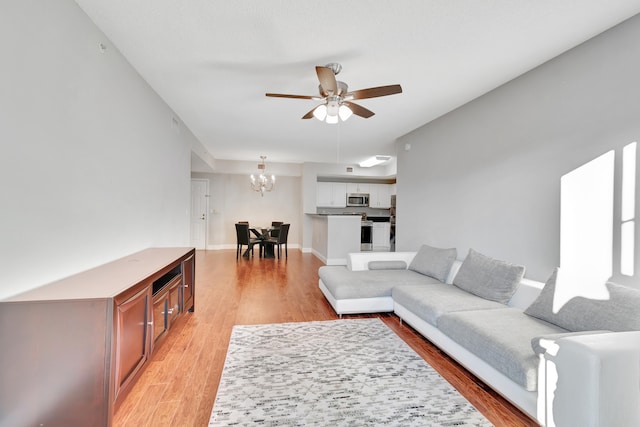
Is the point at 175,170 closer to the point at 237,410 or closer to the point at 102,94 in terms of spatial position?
the point at 102,94

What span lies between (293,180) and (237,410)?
309 inches

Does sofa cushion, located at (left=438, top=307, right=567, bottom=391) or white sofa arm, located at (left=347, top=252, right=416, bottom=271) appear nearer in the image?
sofa cushion, located at (left=438, top=307, right=567, bottom=391)

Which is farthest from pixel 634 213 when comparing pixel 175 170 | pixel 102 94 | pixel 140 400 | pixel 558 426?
pixel 175 170

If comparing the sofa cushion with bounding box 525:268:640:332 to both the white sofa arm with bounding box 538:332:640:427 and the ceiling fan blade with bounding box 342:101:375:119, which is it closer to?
the white sofa arm with bounding box 538:332:640:427

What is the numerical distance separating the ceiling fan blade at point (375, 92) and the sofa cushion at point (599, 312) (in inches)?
75.2

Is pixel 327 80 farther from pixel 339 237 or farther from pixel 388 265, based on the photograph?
pixel 339 237

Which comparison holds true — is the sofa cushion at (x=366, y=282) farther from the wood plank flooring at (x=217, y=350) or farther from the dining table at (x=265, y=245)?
the dining table at (x=265, y=245)

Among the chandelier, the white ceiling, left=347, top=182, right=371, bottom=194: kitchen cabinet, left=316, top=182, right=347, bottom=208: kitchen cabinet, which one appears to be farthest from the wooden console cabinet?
left=347, top=182, right=371, bottom=194: kitchen cabinet

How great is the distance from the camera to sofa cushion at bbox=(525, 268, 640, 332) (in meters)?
1.68

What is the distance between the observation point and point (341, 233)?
675 centimetres

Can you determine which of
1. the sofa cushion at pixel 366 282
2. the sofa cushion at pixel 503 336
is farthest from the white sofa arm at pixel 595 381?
the sofa cushion at pixel 366 282

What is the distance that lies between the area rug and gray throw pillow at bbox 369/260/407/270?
3.77 ft

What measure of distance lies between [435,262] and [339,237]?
3283 millimetres

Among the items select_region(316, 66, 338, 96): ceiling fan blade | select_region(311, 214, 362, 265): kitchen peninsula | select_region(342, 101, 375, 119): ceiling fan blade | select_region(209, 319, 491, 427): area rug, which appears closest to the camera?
select_region(209, 319, 491, 427): area rug
